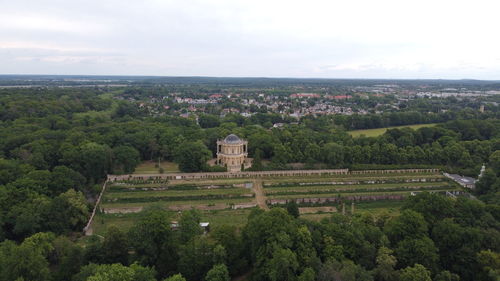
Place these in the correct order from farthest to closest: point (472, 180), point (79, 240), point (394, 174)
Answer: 1. point (394, 174)
2. point (472, 180)
3. point (79, 240)

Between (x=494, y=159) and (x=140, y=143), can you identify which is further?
(x=140, y=143)

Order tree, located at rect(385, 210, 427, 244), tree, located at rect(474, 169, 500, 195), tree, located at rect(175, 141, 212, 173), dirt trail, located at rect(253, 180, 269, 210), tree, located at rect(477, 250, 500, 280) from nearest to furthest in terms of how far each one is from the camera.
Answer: tree, located at rect(477, 250, 500, 280), tree, located at rect(385, 210, 427, 244), dirt trail, located at rect(253, 180, 269, 210), tree, located at rect(474, 169, 500, 195), tree, located at rect(175, 141, 212, 173)

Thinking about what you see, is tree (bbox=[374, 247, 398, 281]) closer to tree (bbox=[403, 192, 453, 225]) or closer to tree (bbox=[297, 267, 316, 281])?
tree (bbox=[297, 267, 316, 281])

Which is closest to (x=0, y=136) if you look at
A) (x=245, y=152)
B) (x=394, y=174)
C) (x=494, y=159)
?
(x=245, y=152)

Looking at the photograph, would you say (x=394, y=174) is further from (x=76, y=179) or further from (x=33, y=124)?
(x=33, y=124)

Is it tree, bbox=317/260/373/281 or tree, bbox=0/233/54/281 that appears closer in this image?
tree, bbox=317/260/373/281

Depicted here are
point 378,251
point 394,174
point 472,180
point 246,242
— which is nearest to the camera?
point 378,251

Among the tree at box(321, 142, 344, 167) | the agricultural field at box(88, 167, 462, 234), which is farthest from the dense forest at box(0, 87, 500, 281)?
the tree at box(321, 142, 344, 167)

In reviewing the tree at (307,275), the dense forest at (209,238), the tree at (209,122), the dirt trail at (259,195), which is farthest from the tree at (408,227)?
the tree at (209,122)

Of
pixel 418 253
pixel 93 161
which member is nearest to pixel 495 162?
pixel 418 253
